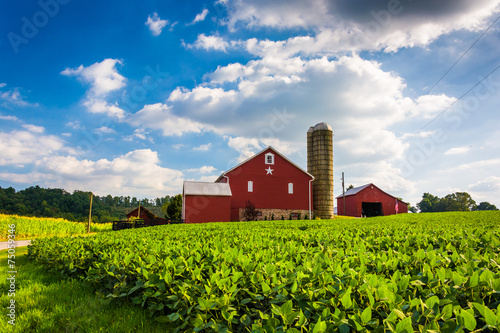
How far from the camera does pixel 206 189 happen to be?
93.7 feet

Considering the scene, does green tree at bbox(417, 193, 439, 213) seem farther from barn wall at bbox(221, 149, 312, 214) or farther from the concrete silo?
barn wall at bbox(221, 149, 312, 214)

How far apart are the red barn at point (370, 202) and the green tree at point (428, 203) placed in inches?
1718

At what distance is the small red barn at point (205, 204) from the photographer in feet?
91.3

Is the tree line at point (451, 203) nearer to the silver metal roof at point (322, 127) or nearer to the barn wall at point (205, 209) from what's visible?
the silver metal roof at point (322, 127)

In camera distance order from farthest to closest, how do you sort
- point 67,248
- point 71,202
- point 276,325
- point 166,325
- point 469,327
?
point 71,202, point 67,248, point 166,325, point 276,325, point 469,327

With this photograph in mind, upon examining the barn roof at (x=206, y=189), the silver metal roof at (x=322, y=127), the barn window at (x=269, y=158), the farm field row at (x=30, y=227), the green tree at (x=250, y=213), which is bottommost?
the farm field row at (x=30, y=227)

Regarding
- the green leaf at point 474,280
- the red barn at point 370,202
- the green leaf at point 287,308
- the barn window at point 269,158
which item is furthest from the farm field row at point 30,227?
the red barn at point 370,202

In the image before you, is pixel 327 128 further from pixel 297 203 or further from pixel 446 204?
pixel 446 204

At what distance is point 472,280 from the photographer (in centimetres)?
243

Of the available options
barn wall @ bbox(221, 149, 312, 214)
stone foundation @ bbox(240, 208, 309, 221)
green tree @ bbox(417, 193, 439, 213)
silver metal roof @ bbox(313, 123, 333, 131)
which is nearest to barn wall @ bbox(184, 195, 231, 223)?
barn wall @ bbox(221, 149, 312, 214)

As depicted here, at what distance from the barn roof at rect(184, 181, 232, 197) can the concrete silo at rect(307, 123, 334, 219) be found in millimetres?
11753

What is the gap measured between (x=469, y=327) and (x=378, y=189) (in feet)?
156

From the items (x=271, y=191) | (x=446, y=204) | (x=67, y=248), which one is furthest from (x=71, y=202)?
(x=446, y=204)

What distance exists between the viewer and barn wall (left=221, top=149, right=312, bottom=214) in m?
30.7
